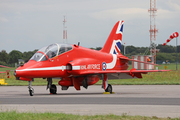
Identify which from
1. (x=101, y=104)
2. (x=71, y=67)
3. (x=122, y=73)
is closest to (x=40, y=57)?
(x=71, y=67)

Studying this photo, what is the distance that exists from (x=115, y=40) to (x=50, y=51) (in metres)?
7.65

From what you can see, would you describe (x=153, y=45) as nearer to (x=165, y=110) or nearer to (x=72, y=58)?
(x=72, y=58)

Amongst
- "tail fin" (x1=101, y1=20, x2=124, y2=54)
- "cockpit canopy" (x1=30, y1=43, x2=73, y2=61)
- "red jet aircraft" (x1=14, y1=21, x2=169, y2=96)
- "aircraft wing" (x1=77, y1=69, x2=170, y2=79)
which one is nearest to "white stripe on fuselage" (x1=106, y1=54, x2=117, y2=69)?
"red jet aircraft" (x1=14, y1=21, x2=169, y2=96)

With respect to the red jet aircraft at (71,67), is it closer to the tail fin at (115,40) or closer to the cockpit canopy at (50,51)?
the cockpit canopy at (50,51)

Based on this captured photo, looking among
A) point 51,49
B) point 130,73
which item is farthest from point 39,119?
point 130,73

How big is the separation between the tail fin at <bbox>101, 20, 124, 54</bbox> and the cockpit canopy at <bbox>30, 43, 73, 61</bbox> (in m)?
5.47

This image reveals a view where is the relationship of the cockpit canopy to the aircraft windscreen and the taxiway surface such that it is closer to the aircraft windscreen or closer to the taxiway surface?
the aircraft windscreen

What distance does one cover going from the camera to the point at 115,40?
974 inches

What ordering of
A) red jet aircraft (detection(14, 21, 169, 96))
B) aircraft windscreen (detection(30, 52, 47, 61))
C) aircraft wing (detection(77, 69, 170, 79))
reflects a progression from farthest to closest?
aircraft wing (detection(77, 69, 170, 79)) → aircraft windscreen (detection(30, 52, 47, 61)) → red jet aircraft (detection(14, 21, 169, 96))

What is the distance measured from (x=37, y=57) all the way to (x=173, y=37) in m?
44.1

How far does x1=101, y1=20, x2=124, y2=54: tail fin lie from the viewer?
24203 mm

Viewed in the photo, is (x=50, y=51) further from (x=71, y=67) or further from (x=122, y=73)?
(x=122, y=73)

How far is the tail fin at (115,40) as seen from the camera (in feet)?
79.4

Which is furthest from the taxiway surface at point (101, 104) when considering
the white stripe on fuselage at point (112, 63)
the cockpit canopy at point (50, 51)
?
the white stripe on fuselage at point (112, 63)
